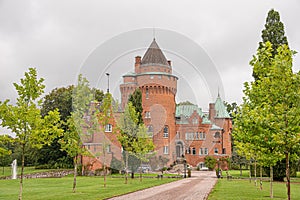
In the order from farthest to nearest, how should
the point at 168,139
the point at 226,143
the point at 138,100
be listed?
the point at 226,143 < the point at 168,139 < the point at 138,100

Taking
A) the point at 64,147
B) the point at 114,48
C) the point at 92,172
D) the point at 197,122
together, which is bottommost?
the point at 92,172

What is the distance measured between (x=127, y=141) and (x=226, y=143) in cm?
3528

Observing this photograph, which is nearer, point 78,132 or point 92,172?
point 78,132

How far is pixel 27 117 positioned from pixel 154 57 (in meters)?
45.1

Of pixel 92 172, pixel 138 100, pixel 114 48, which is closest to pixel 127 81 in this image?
pixel 138 100

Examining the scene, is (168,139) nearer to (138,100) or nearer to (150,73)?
(150,73)

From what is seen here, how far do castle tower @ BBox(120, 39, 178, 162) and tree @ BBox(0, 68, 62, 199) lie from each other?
39885mm

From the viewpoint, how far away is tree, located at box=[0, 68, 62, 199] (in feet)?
51.2

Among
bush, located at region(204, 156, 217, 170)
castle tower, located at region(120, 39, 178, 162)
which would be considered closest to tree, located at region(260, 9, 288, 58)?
castle tower, located at region(120, 39, 178, 162)

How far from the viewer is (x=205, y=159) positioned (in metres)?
63.0

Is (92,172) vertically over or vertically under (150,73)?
under

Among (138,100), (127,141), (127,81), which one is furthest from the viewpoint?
(127,81)

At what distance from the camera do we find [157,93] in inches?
2368

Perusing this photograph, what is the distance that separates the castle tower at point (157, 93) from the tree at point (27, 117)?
39.9 metres
